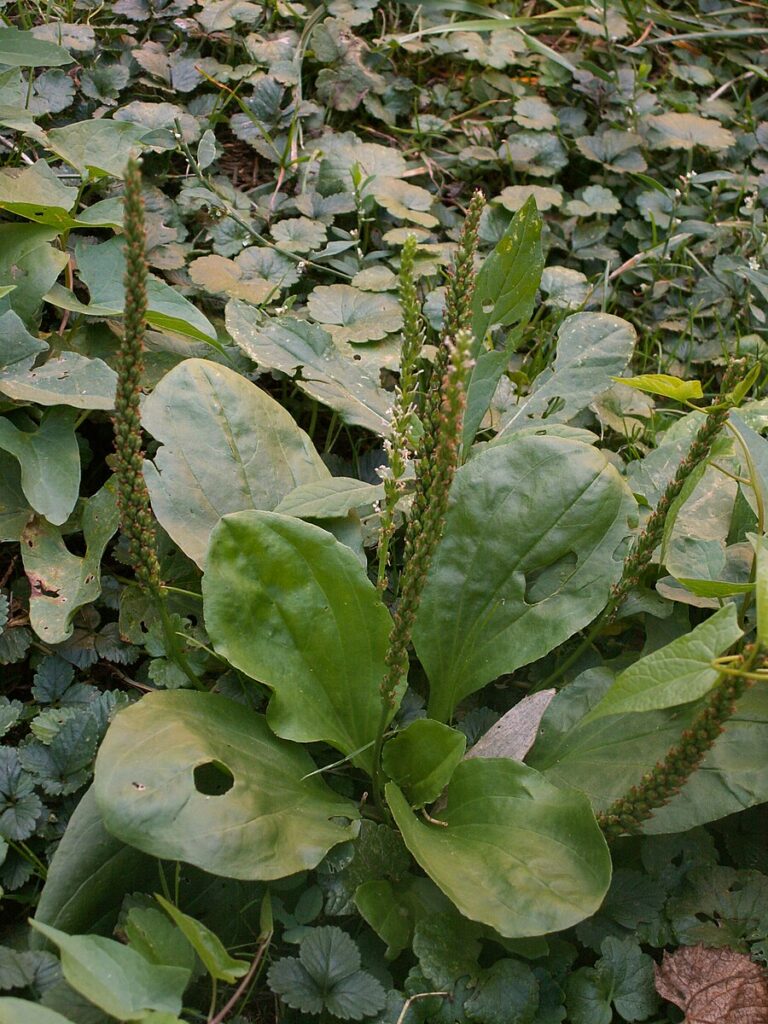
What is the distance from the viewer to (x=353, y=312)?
9.04 feet

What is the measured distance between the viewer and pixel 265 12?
12.1 feet

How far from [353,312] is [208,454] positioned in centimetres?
85

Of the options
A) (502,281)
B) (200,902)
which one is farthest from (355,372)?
(200,902)

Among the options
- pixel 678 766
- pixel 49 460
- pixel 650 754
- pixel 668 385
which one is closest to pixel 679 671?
pixel 678 766

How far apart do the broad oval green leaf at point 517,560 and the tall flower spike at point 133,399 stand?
65 centimetres

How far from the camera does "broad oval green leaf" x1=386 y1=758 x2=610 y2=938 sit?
1.57 m

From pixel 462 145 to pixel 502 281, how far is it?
1597mm

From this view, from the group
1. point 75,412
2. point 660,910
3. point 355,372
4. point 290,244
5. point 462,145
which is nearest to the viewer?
point 660,910

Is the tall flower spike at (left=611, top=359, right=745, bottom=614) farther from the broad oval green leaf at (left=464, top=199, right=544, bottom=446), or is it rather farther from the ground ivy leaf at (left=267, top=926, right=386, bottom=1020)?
the ground ivy leaf at (left=267, top=926, right=386, bottom=1020)

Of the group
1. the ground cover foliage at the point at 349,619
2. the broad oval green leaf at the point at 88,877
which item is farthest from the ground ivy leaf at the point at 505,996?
the broad oval green leaf at the point at 88,877

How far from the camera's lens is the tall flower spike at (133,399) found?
132 cm

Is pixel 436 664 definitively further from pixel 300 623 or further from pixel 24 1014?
pixel 24 1014

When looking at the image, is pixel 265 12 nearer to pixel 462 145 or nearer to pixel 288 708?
Answer: pixel 462 145

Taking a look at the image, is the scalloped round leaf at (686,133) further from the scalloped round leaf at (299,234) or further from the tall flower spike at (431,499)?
the tall flower spike at (431,499)
